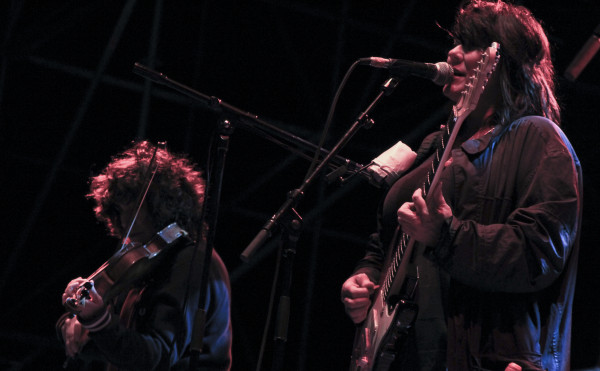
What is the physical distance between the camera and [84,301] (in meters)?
3.07

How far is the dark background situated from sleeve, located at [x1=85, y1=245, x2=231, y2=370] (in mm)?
2817

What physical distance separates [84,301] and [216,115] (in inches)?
116

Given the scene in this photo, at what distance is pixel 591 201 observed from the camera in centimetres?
655

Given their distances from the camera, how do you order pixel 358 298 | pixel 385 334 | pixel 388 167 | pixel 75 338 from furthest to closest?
pixel 75 338 → pixel 388 167 → pixel 358 298 → pixel 385 334

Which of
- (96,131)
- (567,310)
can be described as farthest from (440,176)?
(96,131)

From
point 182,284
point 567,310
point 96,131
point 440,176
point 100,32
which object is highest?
point 100,32

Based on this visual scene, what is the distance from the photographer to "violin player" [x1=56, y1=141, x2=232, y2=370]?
10.0ft

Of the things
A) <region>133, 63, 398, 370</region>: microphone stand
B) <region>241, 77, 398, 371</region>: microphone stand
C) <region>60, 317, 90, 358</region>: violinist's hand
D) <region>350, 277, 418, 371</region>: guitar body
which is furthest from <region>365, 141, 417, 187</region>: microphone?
<region>60, 317, 90, 358</region>: violinist's hand

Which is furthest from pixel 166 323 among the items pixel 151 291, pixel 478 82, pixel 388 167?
pixel 478 82

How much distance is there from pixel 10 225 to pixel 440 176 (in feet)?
16.3

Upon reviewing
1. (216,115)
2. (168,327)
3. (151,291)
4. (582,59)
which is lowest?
(168,327)

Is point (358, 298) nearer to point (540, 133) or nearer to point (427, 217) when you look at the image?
point (427, 217)

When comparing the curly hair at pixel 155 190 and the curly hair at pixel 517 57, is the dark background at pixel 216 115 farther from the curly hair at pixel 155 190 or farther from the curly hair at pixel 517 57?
the curly hair at pixel 517 57

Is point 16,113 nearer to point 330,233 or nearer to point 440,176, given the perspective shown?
point 330,233
